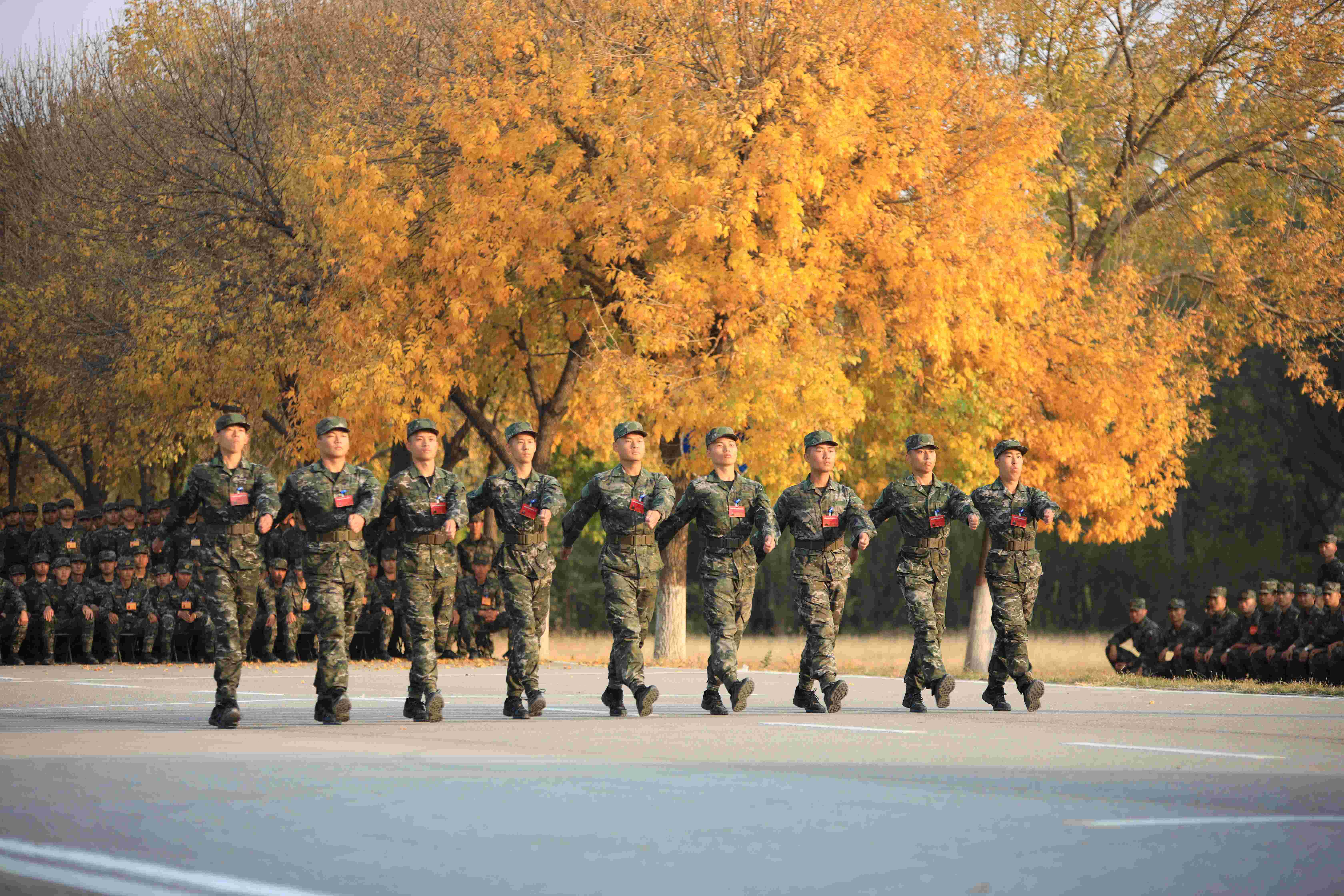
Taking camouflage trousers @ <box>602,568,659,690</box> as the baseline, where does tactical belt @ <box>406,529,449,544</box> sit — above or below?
above

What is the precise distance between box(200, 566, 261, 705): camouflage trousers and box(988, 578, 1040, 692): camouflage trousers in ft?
18.4

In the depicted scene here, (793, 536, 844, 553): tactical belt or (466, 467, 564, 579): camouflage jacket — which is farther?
(793, 536, 844, 553): tactical belt

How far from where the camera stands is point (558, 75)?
76.0 feet

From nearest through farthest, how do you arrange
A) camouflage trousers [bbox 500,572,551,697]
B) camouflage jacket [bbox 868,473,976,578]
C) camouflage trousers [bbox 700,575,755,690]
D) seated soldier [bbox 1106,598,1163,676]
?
1. camouflage trousers [bbox 500,572,551,697]
2. camouflage trousers [bbox 700,575,755,690]
3. camouflage jacket [bbox 868,473,976,578]
4. seated soldier [bbox 1106,598,1163,676]

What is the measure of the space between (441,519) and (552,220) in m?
10.5

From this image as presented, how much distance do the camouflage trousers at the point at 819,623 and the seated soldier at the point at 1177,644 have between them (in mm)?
7459

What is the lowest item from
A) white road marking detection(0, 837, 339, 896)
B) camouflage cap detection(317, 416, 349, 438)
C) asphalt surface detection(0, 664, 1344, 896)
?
white road marking detection(0, 837, 339, 896)

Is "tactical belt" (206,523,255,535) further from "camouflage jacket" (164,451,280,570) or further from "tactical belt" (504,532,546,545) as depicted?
"tactical belt" (504,532,546,545)

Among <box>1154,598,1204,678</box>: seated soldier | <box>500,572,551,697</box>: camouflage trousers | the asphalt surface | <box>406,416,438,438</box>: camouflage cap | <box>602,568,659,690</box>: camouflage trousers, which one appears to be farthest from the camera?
<box>1154,598,1204,678</box>: seated soldier

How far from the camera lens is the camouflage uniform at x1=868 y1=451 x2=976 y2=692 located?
13.9m

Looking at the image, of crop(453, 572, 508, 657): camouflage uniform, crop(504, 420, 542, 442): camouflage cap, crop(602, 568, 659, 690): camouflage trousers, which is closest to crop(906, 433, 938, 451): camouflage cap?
crop(602, 568, 659, 690): camouflage trousers

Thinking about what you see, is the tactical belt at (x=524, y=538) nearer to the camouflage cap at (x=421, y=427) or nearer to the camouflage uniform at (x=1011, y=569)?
the camouflage cap at (x=421, y=427)

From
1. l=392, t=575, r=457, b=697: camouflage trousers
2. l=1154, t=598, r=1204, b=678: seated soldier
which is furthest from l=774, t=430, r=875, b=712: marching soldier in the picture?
l=1154, t=598, r=1204, b=678: seated soldier

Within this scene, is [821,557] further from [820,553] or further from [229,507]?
[229,507]
